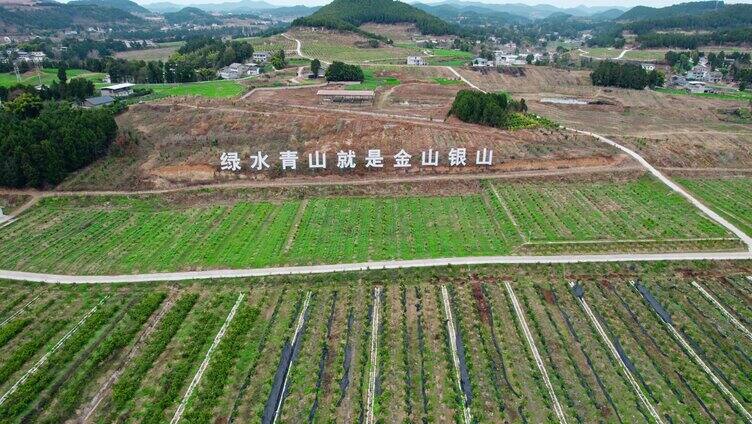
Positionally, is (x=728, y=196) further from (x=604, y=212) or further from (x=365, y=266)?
(x=365, y=266)

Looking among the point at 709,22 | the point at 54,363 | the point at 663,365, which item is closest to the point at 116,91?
Result: the point at 54,363

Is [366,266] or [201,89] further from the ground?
[201,89]

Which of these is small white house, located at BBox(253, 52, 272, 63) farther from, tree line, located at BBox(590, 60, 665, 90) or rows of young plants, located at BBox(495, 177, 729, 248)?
rows of young plants, located at BBox(495, 177, 729, 248)

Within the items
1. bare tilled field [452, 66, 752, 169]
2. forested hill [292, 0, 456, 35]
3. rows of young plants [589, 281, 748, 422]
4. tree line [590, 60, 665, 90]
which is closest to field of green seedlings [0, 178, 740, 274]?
rows of young plants [589, 281, 748, 422]

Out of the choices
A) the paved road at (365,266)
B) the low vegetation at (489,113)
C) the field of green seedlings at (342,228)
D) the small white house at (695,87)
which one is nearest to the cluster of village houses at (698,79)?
the small white house at (695,87)

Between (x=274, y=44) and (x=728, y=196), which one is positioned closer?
(x=728, y=196)

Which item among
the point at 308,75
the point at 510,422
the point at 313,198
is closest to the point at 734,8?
the point at 308,75
